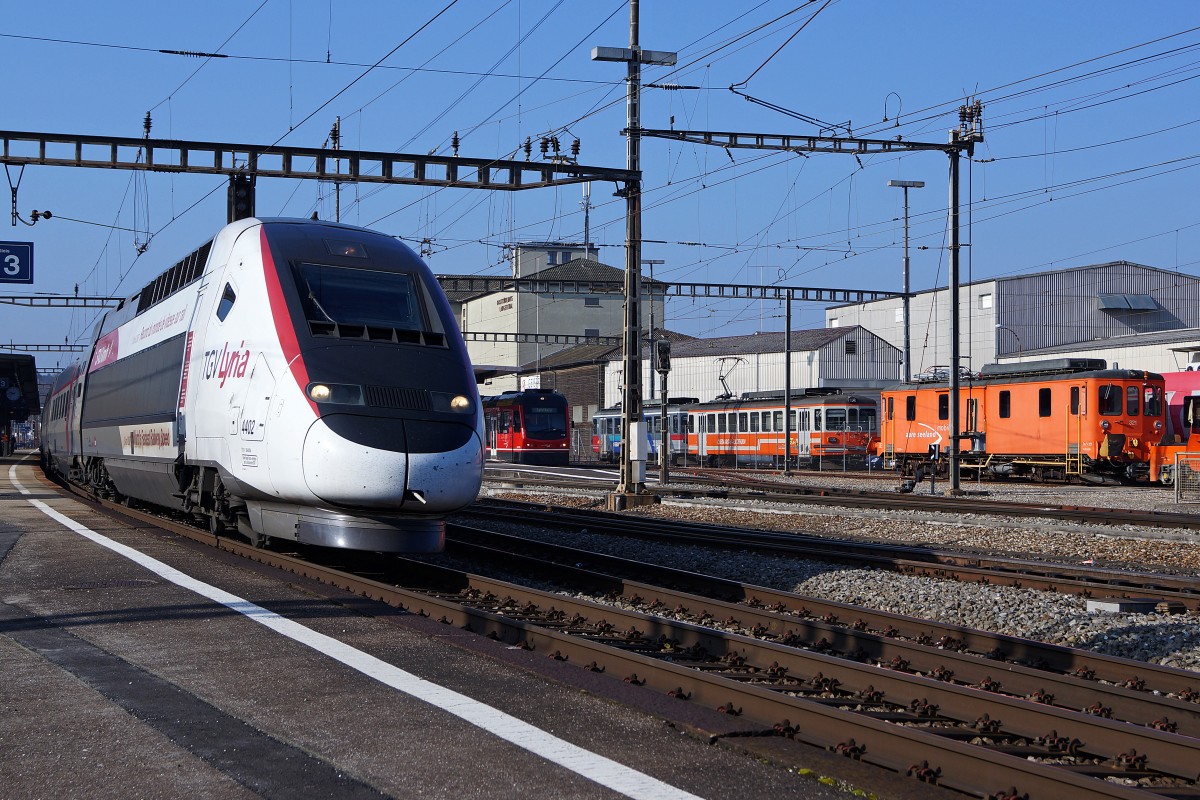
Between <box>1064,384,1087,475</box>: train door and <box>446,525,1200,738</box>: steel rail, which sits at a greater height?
<box>1064,384,1087,475</box>: train door

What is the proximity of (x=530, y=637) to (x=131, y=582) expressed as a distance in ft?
14.8

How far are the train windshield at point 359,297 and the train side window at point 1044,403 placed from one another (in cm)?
2492

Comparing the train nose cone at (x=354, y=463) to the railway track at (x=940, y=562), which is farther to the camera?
the railway track at (x=940, y=562)

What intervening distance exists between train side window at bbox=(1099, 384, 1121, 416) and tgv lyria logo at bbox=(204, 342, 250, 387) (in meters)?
25.3

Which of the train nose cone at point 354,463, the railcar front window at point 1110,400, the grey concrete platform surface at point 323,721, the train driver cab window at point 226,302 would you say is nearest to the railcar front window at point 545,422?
the railcar front window at point 1110,400

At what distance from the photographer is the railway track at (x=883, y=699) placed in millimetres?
4996

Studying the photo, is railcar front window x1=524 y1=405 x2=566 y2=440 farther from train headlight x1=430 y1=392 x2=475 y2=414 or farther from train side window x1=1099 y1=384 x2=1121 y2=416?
train headlight x1=430 y1=392 x2=475 y2=414

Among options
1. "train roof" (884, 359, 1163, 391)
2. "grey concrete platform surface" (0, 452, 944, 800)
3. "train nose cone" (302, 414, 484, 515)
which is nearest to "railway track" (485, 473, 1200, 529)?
"train roof" (884, 359, 1163, 391)

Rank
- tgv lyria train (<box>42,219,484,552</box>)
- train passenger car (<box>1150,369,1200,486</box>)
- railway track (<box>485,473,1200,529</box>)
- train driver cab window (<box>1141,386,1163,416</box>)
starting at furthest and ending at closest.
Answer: train passenger car (<box>1150,369,1200,486</box>) < train driver cab window (<box>1141,386,1163,416</box>) < railway track (<box>485,473,1200,529</box>) < tgv lyria train (<box>42,219,484,552</box>)

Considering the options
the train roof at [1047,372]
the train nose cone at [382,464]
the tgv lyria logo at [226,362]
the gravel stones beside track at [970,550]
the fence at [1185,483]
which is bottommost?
the gravel stones beside track at [970,550]

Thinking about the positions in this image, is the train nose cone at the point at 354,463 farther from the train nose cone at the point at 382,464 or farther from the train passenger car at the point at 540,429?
the train passenger car at the point at 540,429

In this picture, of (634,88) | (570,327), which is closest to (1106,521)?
(634,88)

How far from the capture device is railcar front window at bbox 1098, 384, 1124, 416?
102ft

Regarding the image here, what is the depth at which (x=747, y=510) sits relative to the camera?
2233cm
